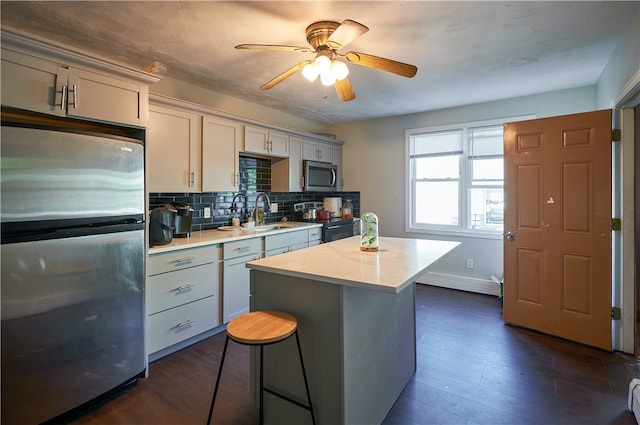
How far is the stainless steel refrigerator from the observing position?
5.05 feet

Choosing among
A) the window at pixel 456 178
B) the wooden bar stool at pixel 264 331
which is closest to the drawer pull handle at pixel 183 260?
the wooden bar stool at pixel 264 331

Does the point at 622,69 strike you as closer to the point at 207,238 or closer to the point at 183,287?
the point at 207,238

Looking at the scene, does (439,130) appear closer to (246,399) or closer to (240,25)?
(240,25)

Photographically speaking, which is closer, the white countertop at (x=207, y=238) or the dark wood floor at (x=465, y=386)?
the dark wood floor at (x=465, y=386)

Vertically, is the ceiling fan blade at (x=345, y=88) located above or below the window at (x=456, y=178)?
above

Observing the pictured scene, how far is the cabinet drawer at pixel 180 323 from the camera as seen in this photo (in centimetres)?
233

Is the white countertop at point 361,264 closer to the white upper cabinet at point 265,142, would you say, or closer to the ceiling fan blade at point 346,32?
the ceiling fan blade at point 346,32

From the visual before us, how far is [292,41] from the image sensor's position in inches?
89.4

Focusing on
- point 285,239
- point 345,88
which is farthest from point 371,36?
point 285,239

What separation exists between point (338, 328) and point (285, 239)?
83.0 inches

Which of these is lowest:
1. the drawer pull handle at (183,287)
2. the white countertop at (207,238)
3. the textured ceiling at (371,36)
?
the drawer pull handle at (183,287)

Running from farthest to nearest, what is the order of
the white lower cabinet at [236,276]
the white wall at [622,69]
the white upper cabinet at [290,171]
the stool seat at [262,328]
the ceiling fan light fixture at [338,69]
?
the white upper cabinet at [290,171] → the white lower cabinet at [236,276] → the white wall at [622,69] → the ceiling fan light fixture at [338,69] → the stool seat at [262,328]

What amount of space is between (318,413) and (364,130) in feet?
13.3

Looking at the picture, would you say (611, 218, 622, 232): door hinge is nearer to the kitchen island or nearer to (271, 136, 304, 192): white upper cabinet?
the kitchen island
